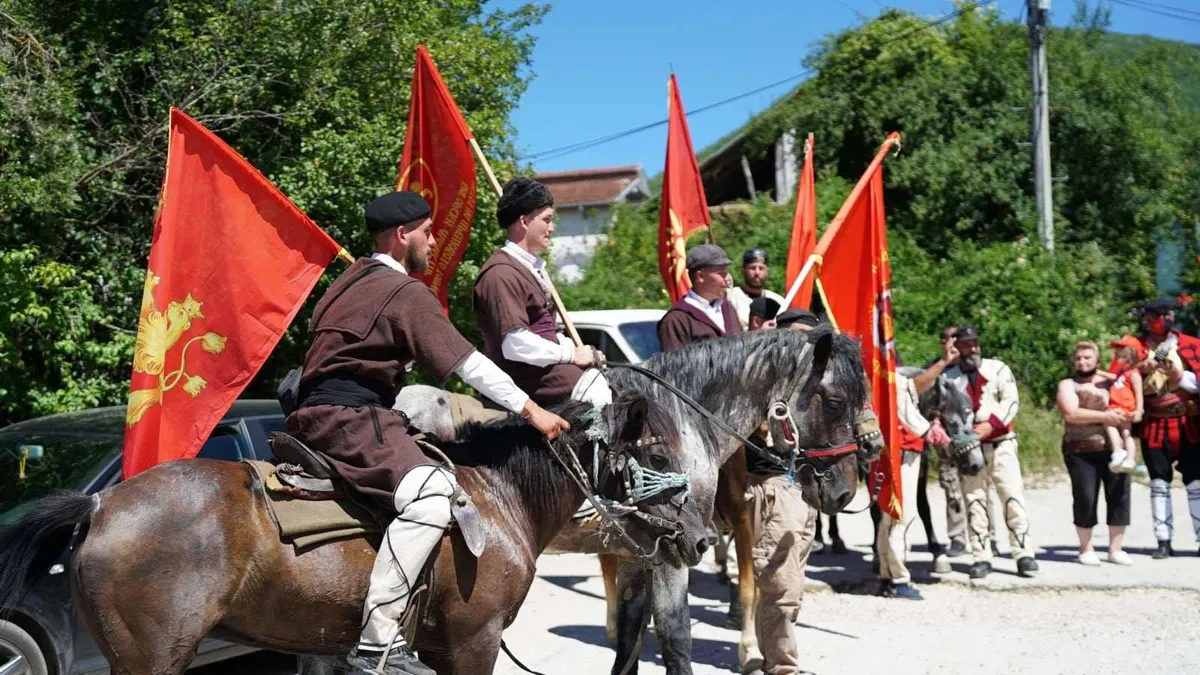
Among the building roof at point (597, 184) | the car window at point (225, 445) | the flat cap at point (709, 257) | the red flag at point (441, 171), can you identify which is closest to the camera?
the car window at point (225, 445)

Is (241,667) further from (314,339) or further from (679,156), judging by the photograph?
Result: (679,156)

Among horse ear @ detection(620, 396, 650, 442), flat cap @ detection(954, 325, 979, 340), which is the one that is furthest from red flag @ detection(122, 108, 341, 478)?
flat cap @ detection(954, 325, 979, 340)

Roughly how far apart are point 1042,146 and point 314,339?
17.5m

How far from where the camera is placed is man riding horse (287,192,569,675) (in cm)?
399

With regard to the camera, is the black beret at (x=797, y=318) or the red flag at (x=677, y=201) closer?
the black beret at (x=797, y=318)

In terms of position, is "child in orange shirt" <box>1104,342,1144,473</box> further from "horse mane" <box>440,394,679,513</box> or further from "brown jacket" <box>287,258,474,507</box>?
"brown jacket" <box>287,258,474,507</box>

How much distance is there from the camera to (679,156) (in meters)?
9.18

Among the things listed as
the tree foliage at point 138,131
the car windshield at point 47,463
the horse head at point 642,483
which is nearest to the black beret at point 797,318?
the horse head at point 642,483

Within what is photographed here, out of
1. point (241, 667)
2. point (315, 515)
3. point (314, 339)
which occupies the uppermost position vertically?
point (314, 339)

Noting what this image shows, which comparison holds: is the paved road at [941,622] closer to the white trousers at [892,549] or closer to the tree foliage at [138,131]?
the white trousers at [892,549]

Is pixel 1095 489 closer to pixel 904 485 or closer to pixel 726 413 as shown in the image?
pixel 904 485

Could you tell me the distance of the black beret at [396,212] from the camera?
172 inches

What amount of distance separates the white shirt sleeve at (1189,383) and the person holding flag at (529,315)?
25.5 feet

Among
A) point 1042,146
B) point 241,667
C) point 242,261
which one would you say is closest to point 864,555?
point 241,667
